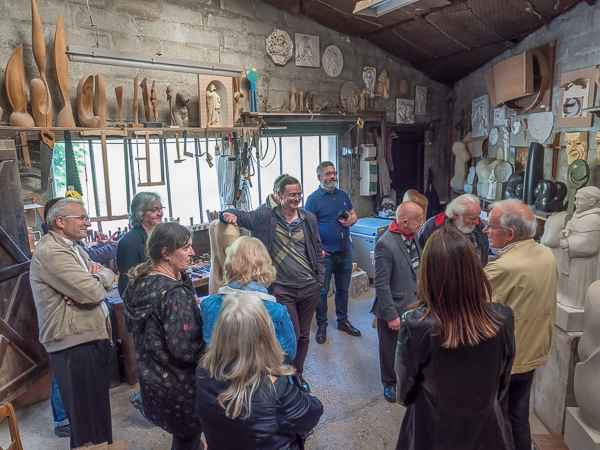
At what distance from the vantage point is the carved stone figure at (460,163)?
687 centimetres

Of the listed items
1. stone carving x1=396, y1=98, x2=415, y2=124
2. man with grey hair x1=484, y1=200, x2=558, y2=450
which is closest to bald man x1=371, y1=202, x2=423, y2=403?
man with grey hair x1=484, y1=200, x2=558, y2=450

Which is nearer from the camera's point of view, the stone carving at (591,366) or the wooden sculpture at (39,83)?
the stone carving at (591,366)

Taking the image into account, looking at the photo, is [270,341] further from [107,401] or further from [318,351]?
[318,351]

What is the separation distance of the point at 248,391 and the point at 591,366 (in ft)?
6.51

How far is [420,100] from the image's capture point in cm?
706

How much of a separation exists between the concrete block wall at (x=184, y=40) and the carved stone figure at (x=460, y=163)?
173cm

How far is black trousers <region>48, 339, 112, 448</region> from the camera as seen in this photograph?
8.50 ft

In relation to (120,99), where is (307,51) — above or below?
above

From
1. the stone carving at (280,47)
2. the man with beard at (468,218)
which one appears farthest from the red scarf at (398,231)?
the stone carving at (280,47)

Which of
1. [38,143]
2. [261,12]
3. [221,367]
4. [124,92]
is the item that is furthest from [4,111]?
[221,367]

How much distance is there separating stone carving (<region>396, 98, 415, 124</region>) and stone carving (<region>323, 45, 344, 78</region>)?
1237 millimetres

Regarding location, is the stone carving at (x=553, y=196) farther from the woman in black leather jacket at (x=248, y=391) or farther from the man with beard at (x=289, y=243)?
the woman in black leather jacket at (x=248, y=391)

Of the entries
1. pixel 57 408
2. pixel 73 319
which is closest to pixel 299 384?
pixel 73 319

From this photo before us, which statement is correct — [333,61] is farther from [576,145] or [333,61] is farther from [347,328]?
[347,328]
